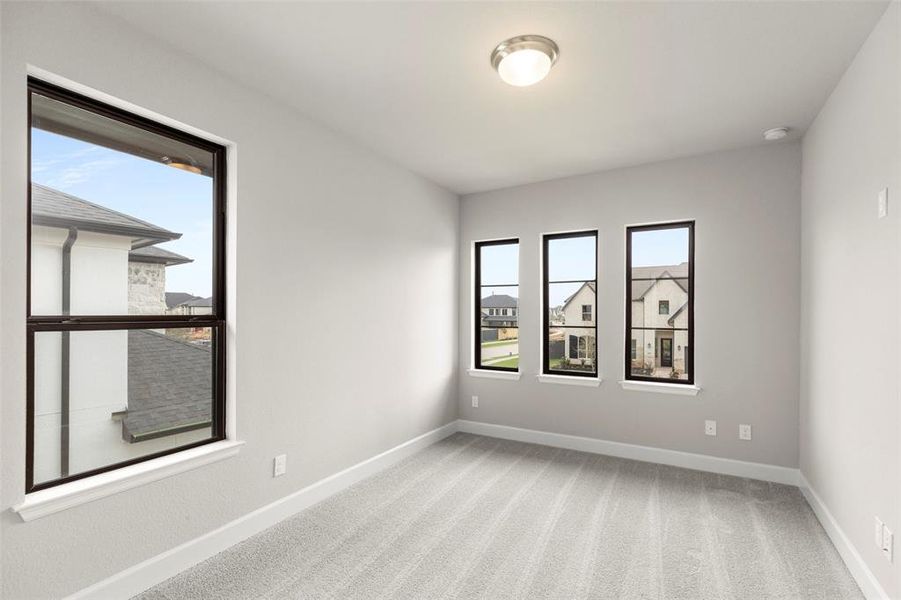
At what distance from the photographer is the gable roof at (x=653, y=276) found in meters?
3.80

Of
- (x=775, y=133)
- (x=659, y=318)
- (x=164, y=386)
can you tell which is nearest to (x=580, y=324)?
(x=659, y=318)

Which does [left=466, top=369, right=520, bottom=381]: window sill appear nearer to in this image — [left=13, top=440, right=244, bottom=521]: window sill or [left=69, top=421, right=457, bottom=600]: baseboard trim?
[left=69, top=421, right=457, bottom=600]: baseboard trim

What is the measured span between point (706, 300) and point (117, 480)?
398 cm

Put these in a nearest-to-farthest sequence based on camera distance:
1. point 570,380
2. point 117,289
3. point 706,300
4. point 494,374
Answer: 1. point 117,289
2. point 706,300
3. point 570,380
4. point 494,374

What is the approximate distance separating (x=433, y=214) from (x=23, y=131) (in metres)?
3.05

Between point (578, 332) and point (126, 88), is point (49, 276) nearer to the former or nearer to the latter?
point (126, 88)

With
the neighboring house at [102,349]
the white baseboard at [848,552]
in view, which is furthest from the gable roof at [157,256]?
the white baseboard at [848,552]

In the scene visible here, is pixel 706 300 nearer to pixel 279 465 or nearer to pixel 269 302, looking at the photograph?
pixel 269 302

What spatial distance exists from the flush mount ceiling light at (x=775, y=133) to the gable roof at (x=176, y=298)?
384 cm

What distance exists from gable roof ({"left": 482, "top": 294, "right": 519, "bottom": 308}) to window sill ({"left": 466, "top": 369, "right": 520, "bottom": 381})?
0.69 meters

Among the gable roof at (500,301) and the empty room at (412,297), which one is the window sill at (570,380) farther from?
the gable roof at (500,301)

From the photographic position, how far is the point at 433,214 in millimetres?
4367

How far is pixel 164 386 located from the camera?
87.6 inches

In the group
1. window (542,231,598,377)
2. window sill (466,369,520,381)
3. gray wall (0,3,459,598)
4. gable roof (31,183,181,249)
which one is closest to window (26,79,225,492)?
gable roof (31,183,181,249)
